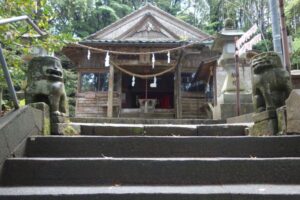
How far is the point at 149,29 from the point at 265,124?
1357cm

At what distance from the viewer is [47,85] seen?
12.9 ft

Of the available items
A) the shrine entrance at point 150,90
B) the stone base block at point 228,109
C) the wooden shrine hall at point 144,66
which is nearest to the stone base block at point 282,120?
the stone base block at point 228,109

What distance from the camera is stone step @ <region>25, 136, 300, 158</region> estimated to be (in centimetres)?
330

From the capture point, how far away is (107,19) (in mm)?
25891

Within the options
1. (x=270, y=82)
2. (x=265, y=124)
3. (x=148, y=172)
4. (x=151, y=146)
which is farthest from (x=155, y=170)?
(x=270, y=82)

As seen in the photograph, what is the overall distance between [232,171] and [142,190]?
90 centimetres

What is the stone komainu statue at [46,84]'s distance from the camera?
12.9 ft

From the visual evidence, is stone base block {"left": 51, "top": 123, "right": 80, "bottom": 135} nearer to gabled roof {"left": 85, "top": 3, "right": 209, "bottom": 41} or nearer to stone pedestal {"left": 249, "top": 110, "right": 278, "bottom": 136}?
stone pedestal {"left": 249, "top": 110, "right": 278, "bottom": 136}

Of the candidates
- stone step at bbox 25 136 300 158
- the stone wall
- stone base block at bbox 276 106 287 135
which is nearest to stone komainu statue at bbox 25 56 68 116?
the stone wall

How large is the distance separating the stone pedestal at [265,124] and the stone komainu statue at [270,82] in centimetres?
9

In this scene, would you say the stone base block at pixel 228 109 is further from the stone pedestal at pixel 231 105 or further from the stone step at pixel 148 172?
the stone step at pixel 148 172
